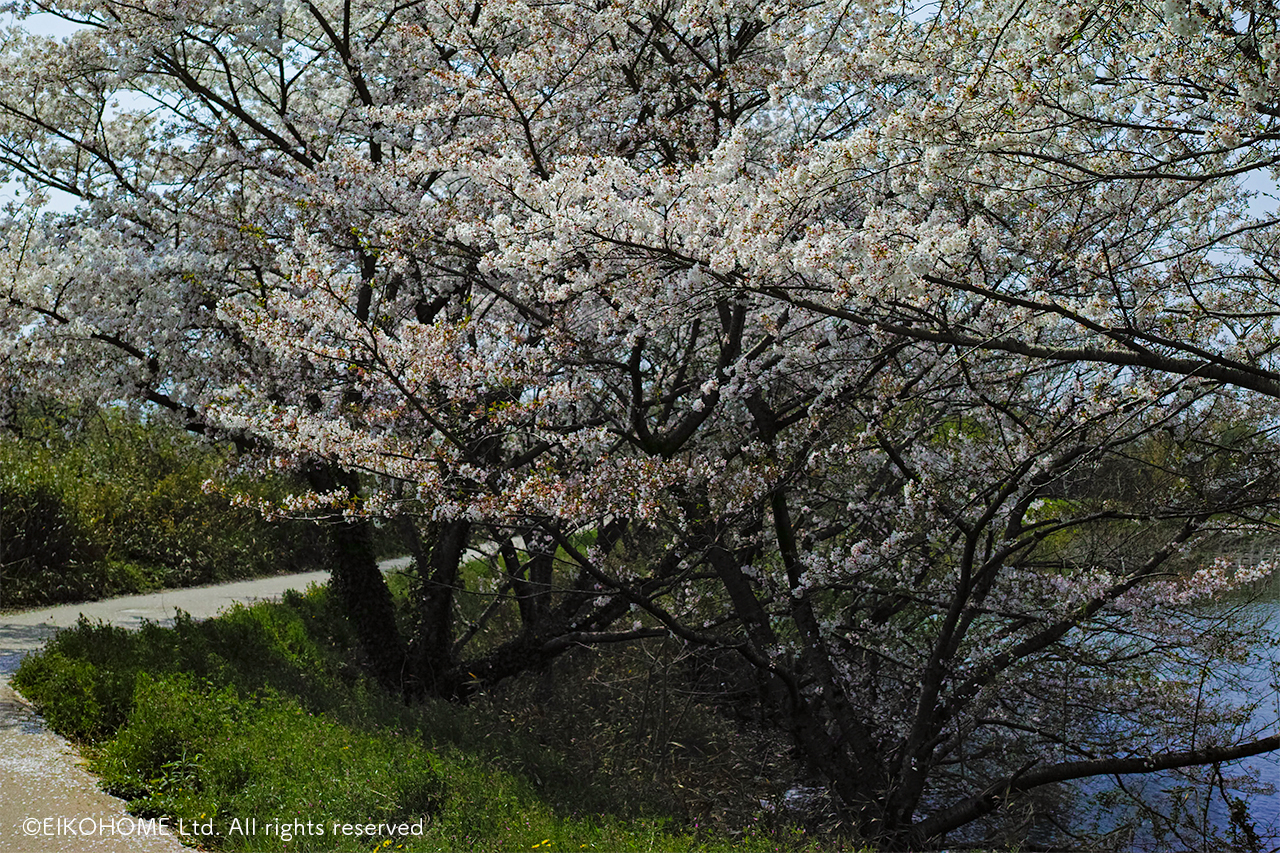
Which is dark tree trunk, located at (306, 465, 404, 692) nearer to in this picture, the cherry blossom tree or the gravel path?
the cherry blossom tree

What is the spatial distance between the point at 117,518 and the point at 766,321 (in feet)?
29.3

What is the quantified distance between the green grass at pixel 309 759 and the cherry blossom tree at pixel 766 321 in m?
1.00

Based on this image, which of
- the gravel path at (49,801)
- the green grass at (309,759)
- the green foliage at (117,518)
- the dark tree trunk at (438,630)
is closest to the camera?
the gravel path at (49,801)

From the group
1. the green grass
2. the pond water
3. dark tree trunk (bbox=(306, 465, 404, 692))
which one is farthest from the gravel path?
the pond water

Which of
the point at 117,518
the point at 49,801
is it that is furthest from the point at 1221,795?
the point at 117,518

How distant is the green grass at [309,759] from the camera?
14.5ft

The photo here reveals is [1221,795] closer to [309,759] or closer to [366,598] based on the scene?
[309,759]

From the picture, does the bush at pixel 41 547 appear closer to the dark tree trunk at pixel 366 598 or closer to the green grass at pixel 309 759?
the green grass at pixel 309 759

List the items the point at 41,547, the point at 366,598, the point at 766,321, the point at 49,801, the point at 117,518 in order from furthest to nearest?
the point at 117,518 < the point at 41,547 < the point at 366,598 < the point at 766,321 < the point at 49,801

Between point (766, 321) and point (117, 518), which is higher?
point (766, 321)

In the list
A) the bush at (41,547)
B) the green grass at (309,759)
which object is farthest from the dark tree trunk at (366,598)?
the bush at (41,547)

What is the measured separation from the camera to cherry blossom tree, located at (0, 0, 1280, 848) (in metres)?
4.10

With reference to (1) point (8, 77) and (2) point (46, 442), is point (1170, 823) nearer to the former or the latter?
(1) point (8, 77)

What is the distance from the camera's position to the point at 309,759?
4934 mm
